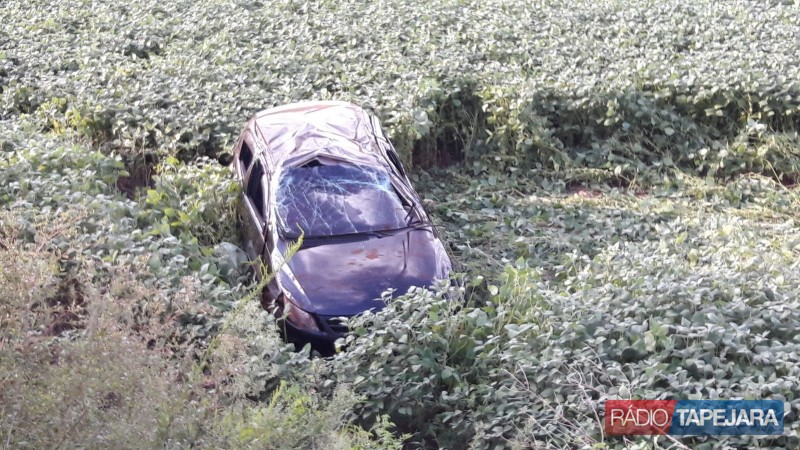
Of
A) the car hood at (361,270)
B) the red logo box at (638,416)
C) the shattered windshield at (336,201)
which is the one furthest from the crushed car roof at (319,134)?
the red logo box at (638,416)

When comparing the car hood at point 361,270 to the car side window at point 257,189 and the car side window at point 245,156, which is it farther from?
the car side window at point 245,156

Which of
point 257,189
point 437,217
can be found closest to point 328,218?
point 257,189

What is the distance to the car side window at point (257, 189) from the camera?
27.0 feet

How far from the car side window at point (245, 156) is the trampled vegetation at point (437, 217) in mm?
347

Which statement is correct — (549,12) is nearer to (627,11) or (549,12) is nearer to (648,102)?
(627,11)

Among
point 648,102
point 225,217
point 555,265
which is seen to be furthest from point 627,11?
point 225,217

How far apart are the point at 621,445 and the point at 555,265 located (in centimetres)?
341

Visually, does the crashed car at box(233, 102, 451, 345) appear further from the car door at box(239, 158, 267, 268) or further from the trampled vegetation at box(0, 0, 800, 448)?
the trampled vegetation at box(0, 0, 800, 448)

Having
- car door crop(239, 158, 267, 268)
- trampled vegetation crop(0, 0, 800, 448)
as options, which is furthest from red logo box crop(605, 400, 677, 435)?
car door crop(239, 158, 267, 268)

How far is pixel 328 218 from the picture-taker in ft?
25.4

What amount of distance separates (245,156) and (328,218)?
5.84 feet

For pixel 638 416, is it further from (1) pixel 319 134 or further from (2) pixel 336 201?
(1) pixel 319 134

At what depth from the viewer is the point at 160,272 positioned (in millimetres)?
6832

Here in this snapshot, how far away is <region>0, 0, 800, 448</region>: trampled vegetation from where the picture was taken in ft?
→ 13.9
